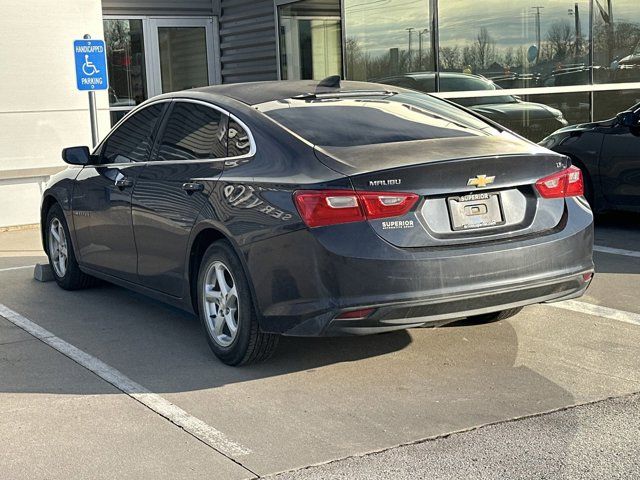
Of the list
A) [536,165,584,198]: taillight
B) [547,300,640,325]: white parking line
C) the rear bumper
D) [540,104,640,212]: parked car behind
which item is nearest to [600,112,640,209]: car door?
[540,104,640,212]: parked car behind

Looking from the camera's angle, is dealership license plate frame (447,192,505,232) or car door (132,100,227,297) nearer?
dealership license plate frame (447,192,505,232)

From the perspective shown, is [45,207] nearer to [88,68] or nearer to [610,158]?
[88,68]

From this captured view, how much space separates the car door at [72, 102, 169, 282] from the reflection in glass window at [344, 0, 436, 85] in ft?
22.6

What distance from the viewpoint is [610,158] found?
980cm

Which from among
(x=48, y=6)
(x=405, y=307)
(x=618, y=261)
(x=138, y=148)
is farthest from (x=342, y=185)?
(x=48, y=6)

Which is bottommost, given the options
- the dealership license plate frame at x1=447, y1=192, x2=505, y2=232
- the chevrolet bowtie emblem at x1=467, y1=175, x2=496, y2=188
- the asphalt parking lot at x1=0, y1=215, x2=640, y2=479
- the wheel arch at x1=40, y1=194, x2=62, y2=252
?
the asphalt parking lot at x1=0, y1=215, x2=640, y2=479

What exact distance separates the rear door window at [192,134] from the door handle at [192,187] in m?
0.18

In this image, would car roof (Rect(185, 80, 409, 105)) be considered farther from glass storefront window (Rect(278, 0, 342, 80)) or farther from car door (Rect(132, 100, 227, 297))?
glass storefront window (Rect(278, 0, 342, 80))

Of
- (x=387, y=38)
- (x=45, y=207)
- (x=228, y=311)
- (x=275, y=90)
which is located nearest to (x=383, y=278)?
(x=228, y=311)

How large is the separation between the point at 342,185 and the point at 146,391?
4.98 feet

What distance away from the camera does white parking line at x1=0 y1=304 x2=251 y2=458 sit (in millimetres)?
4465

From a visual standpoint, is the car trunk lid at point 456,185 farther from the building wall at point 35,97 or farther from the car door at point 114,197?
the building wall at point 35,97

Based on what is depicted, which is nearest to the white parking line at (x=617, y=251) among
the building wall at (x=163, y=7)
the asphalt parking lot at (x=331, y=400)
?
the asphalt parking lot at (x=331, y=400)

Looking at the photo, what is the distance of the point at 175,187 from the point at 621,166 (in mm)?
5261
